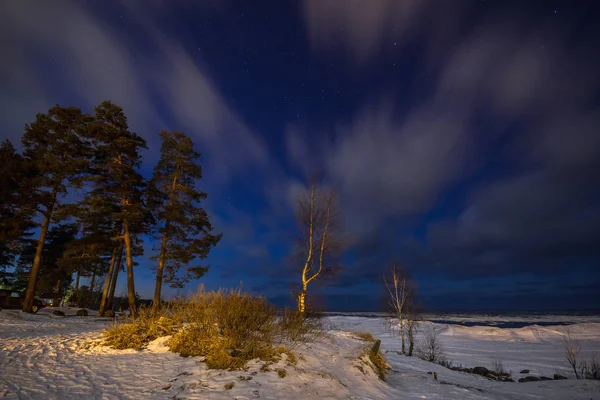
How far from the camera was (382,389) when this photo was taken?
745cm

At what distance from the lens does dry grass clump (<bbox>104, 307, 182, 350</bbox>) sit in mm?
8180

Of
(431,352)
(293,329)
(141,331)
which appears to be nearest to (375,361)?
(293,329)

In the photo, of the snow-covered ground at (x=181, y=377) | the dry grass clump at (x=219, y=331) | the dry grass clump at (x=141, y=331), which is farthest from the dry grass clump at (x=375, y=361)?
the dry grass clump at (x=141, y=331)

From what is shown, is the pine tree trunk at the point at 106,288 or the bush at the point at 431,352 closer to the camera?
the bush at the point at 431,352

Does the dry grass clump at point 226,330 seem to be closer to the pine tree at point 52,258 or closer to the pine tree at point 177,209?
the pine tree at point 177,209

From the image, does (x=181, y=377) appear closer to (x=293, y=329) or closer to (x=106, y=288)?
(x=293, y=329)

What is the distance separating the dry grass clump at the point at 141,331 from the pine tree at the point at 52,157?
12.8 m

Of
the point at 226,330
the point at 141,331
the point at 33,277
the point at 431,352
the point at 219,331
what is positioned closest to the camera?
the point at 226,330

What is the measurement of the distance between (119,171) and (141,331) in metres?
13.2

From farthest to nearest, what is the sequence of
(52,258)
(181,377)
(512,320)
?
1. (512,320)
2. (52,258)
3. (181,377)

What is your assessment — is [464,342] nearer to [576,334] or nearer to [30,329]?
[576,334]

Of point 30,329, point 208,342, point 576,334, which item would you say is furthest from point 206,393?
point 576,334

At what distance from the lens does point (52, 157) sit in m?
17.9

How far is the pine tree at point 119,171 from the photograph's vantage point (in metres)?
17.9
